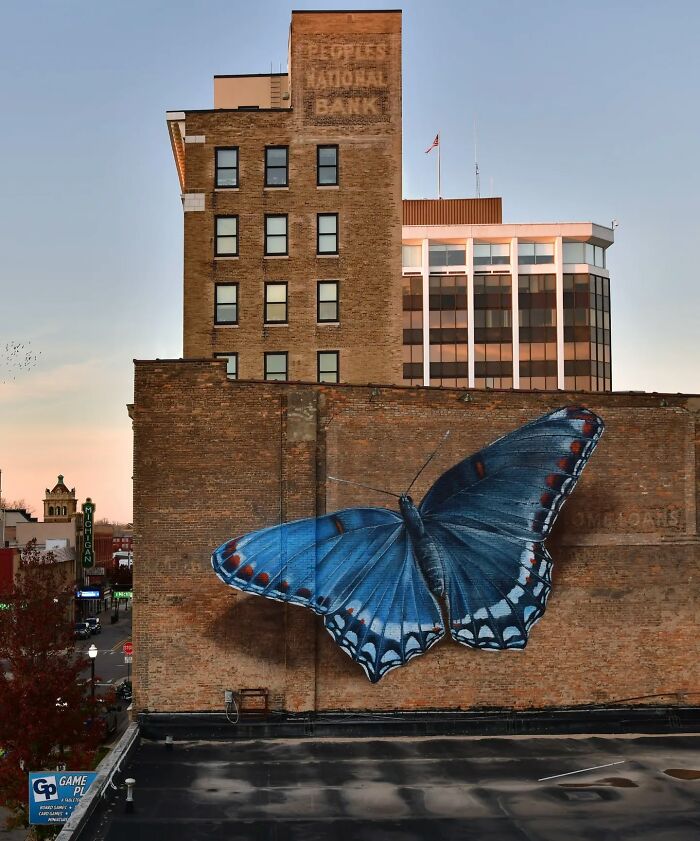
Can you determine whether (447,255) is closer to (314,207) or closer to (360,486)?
(314,207)

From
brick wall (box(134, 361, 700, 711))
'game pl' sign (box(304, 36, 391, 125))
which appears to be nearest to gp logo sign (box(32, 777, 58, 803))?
brick wall (box(134, 361, 700, 711))

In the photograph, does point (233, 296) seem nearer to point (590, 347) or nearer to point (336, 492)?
point (336, 492)

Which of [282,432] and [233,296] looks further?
[233,296]

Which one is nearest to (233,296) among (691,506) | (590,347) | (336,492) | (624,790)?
(336,492)

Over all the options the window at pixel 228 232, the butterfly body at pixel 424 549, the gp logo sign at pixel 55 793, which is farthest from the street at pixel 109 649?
the gp logo sign at pixel 55 793

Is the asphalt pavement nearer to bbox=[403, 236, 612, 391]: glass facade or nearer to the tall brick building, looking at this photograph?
the tall brick building

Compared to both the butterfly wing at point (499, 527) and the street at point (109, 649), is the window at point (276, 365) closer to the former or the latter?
the butterfly wing at point (499, 527)

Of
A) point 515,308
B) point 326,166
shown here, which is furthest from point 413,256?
point 326,166
